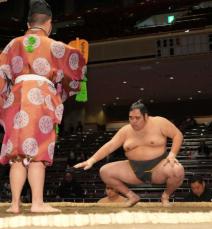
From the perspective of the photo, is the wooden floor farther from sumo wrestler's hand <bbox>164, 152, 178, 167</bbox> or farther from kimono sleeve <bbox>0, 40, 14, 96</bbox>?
sumo wrestler's hand <bbox>164, 152, 178, 167</bbox>

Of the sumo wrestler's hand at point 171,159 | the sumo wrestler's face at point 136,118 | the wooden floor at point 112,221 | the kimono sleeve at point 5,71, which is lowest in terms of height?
the wooden floor at point 112,221

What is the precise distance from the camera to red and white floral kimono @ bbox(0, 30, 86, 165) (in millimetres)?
1890

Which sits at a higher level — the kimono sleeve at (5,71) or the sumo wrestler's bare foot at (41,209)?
the kimono sleeve at (5,71)

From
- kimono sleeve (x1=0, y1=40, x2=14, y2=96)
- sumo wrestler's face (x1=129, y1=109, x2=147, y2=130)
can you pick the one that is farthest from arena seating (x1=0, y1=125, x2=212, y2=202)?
kimono sleeve (x1=0, y1=40, x2=14, y2=96)

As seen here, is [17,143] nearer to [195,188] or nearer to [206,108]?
[195,188]

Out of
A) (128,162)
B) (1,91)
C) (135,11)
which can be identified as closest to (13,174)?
(1,91)

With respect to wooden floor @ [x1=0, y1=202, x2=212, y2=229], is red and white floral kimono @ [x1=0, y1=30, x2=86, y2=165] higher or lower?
higher

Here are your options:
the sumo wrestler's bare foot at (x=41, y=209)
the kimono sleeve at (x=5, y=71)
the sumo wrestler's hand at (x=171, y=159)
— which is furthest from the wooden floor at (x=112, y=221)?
the sumo wrestler's hand at (x=171, y=159)

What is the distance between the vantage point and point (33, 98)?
192 centimetres

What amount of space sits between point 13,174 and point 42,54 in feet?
1.79

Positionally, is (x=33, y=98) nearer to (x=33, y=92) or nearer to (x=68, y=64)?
(x=33, y=92)

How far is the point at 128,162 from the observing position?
8.78 feet

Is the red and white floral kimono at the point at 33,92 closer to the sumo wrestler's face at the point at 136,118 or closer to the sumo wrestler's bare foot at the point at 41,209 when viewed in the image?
the sumo wrestler's bare foot at the point at 41,209

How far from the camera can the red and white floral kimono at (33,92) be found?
1890 mm
